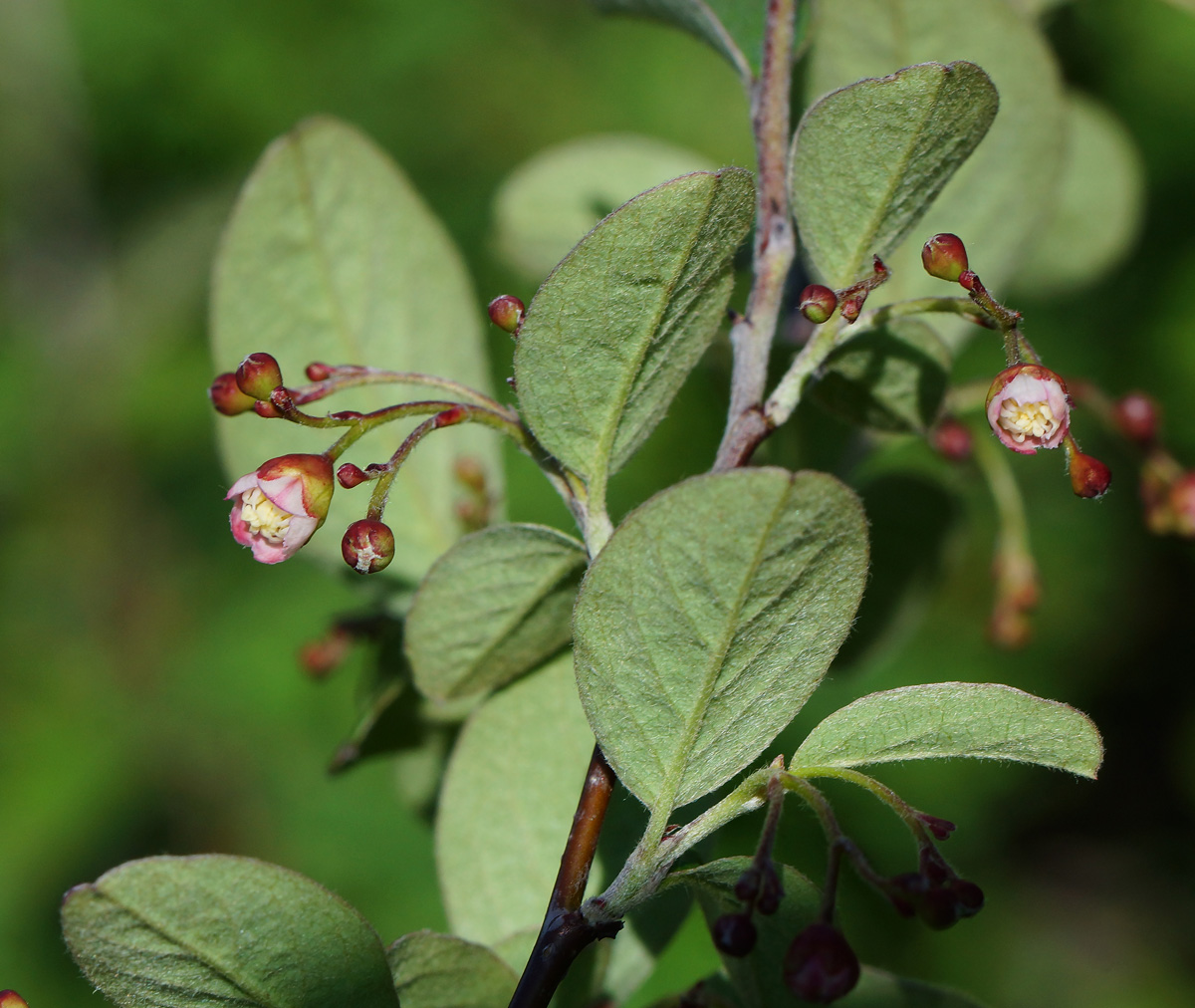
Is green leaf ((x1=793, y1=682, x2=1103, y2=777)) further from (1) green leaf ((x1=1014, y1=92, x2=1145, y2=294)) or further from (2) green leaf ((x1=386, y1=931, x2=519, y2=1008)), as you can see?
(1) green leaf ((x1=1014, y1=92, x2=1145, y2=294))

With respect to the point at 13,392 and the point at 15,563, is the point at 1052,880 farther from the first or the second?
the point at 13,392

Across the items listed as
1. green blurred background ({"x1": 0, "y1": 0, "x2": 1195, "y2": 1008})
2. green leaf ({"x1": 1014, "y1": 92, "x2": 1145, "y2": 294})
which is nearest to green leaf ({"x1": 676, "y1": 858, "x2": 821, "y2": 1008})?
green leaf ({"x1": 1014, "y1": 92, "x2": 1145, "y2": 294})

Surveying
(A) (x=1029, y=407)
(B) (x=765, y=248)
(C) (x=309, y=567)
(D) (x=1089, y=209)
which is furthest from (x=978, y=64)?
(C) (x=309, y=567)

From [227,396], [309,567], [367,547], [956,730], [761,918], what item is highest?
[227,396]

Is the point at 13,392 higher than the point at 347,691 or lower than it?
Result: higher

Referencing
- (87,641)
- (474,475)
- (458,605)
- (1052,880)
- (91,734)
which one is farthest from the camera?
(1052,880)

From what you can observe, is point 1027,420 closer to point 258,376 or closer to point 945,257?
point 945,257

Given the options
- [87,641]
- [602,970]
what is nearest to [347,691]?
[87,641]
